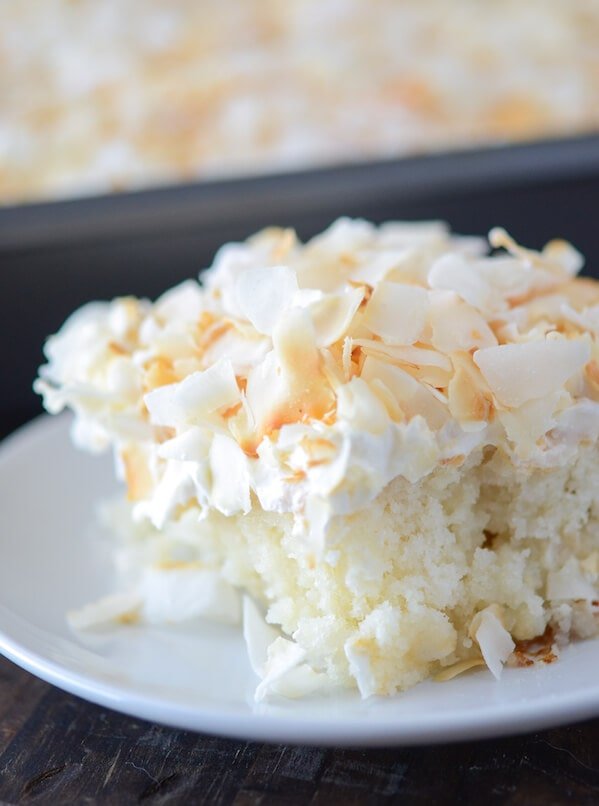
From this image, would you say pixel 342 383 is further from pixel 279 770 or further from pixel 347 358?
pixel 279 770

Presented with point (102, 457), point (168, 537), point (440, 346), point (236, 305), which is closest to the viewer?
point (440, 346)

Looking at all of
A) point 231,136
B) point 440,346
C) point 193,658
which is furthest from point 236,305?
point 231,136

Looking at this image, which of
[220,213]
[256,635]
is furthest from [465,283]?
[220,213]

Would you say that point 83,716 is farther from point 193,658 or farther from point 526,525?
point 526,525

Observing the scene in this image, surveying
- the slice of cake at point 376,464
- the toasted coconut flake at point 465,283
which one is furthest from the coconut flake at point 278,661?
the toasted coconut flake at point 465,283

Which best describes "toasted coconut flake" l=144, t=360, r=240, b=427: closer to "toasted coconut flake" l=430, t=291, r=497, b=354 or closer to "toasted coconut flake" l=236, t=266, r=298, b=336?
"toasted coconut flake" l=236, t=266, r=298, b=336

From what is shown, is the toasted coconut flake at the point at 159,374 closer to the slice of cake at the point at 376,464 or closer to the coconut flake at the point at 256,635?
the slice of cake at the point at 376,464

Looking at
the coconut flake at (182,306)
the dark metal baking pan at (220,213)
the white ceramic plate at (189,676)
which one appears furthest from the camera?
the dark metal baking pan at (220,213)
